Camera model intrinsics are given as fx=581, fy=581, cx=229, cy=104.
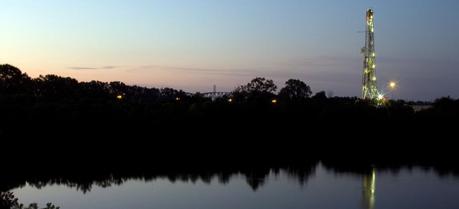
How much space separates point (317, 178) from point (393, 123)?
649 inches

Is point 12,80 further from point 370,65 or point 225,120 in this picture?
point 370,65

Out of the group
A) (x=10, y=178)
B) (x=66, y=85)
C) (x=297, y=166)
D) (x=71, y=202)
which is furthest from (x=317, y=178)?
(x=66, y=85)

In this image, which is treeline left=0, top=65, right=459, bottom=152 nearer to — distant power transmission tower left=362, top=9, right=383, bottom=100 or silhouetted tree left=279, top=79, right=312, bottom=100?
distant power transmission tower left=362, top=9, right=383, bottom=100

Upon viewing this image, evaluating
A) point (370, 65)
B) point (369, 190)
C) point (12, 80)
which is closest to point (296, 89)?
point (370, 65)

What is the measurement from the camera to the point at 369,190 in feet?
70.4

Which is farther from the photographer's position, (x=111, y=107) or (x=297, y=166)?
(x=111, y=107)

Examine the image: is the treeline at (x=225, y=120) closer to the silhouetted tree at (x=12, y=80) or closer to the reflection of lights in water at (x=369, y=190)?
the silhouetted tree at (x=12, y=80)

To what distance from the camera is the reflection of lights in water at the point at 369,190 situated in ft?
63.0

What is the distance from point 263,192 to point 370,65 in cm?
2309

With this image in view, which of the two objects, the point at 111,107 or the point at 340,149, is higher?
the point at 111,107

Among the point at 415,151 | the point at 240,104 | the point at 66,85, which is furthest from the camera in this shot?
the point at 66,85

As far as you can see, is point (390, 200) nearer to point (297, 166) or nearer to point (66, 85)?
point (297, 166)

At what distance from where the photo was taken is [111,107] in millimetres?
35156

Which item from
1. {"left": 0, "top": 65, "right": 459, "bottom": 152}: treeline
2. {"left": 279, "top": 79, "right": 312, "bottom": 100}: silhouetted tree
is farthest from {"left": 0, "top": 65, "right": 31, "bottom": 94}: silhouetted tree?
{"left": 279, "top": 79, "right": 312, "bottom": 100}: silhouetted tree
